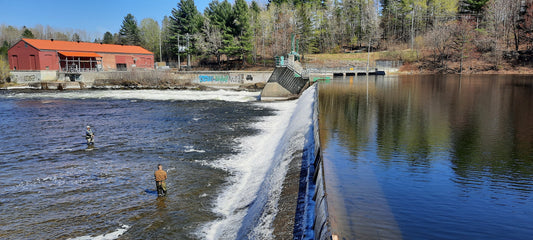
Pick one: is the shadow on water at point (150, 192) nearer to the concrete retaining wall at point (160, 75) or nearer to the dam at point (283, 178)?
the dam at point (283, 178)

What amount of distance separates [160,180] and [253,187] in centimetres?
351

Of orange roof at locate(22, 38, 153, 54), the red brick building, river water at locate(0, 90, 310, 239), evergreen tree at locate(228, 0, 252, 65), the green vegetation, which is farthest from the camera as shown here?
evergreen tree at locate(228, 0, 252, 65)

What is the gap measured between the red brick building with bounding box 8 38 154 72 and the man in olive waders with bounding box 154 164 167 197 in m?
65.1

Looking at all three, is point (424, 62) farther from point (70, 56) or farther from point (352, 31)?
point (70, 56)

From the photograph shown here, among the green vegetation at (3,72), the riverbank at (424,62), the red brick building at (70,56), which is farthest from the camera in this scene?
the riverbank at (424,62)

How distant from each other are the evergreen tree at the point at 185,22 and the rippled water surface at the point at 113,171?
56206 mm

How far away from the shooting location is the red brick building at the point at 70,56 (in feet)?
225

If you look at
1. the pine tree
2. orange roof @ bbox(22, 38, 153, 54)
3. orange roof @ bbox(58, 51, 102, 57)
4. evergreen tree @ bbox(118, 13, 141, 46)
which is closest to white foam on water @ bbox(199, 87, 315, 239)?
the pine tree

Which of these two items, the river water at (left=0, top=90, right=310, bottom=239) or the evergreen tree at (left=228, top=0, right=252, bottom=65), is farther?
the evergreen tree at (left=228, top=0, right=252, bottom=65)

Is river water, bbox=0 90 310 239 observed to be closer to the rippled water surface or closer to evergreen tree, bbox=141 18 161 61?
the rippled water surface

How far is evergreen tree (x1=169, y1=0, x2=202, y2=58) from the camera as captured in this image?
283ft

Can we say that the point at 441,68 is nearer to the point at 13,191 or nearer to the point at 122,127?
the point at 122,127

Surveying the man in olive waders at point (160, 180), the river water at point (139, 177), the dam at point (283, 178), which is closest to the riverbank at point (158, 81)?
the river water at point (139, 177)

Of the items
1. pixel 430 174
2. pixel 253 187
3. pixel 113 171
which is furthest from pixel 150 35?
pixel 430 174
